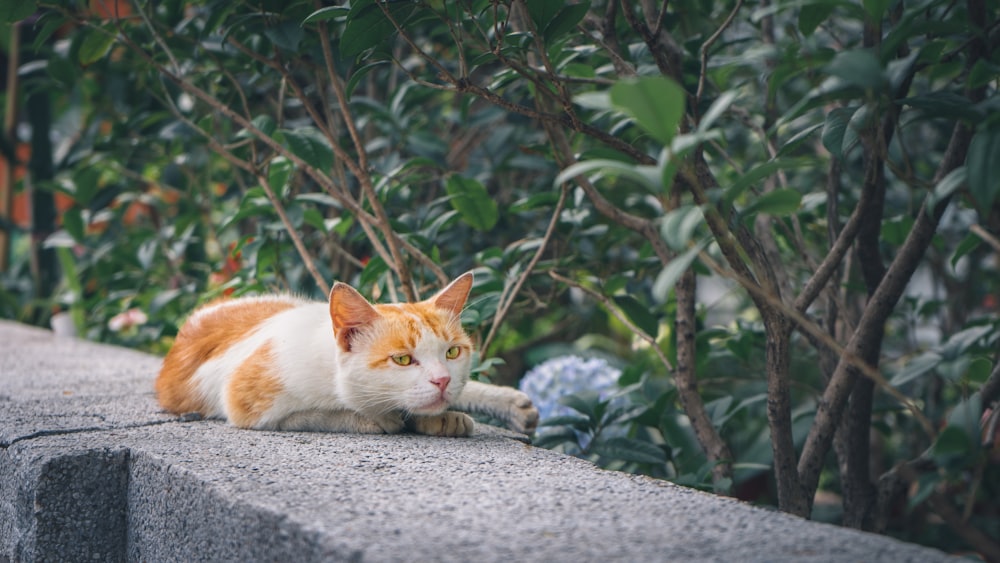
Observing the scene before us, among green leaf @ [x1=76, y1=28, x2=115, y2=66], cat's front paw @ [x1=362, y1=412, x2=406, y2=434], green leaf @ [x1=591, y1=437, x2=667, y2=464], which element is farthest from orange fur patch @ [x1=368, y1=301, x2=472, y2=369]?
green leaf @ [x1=76, y1=28, x2=115, y2=66]

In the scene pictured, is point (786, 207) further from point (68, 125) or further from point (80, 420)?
point (68, 125)

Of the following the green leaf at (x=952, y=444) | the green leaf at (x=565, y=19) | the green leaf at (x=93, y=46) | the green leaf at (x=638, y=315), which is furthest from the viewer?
the green leaf at (x=93, y=46)

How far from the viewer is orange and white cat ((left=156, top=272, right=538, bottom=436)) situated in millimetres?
1628

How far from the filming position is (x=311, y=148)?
6.31 feet

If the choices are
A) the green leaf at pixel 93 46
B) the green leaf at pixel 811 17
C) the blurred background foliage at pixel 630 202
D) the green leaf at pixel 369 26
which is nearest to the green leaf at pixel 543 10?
the blurred background foliage at pixel 630 202

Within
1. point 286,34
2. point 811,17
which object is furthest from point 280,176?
point 811,17

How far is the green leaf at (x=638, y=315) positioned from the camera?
2.02 metres

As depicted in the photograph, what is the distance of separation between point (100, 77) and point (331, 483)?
8.60 ft

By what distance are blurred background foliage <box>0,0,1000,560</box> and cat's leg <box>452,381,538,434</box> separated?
0.09 meters

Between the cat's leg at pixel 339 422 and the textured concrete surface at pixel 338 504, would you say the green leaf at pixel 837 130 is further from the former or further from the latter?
the cat's leg at pixel 339 422

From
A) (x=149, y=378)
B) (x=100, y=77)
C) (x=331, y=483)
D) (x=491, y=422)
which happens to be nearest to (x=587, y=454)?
(x=491, y=422)

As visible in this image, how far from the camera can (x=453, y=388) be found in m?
1.65

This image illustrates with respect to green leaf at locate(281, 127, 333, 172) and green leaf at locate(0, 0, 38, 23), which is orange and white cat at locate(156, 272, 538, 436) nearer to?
green leaf at locate(281, 127, 333, 172)

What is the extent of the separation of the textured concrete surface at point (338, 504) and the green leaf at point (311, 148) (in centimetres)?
63
